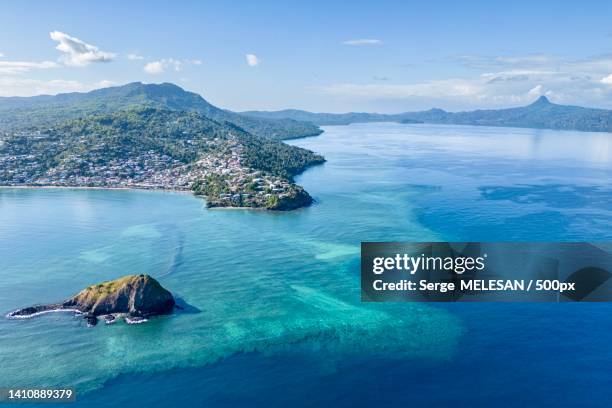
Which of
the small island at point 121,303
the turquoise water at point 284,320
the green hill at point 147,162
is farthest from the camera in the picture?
the green hill at point 147,162

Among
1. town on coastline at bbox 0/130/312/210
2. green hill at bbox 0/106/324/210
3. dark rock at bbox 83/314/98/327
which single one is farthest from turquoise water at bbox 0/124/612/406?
green hill at bbox 0/106/324/210

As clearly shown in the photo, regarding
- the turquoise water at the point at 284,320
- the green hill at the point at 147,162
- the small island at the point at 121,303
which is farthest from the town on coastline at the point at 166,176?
the small island at the point at 121,303

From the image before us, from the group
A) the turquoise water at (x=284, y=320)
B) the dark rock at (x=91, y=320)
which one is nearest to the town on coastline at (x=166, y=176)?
the turquoise water at (x=284, y=320)

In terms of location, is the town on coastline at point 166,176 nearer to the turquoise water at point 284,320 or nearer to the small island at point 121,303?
the turquoise water at point 284,320

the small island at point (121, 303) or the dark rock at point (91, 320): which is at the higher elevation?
the small island at point (121, 303)

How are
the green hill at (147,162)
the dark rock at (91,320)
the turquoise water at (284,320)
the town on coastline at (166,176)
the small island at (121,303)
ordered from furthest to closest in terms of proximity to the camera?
1. the green hill at (147,162)
2. the town on coastline at (166,176)
3. the small island at (121,303)
4. the dark rock at (91,320)
5. the turquoise water at (284,320)

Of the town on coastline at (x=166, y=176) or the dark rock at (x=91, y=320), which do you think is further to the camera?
the town on coastline at (x=166, y=176)

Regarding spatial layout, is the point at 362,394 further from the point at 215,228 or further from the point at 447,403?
the point at 215,228
